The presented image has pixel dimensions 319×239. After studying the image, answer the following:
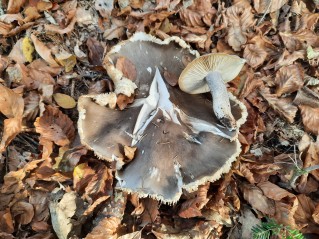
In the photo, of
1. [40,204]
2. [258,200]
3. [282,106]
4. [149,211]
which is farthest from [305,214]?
[40,204]

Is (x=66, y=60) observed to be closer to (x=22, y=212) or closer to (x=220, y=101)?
(x=22, y=212)

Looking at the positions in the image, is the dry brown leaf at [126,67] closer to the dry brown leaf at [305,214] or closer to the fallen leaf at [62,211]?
the fallen leaf at [62,211]

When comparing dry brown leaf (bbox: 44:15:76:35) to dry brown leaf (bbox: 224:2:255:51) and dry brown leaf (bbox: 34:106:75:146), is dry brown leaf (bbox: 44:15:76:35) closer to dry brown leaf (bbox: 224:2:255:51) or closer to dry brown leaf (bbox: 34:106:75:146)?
dry brown leaf (bbox: 34:106:75:146)

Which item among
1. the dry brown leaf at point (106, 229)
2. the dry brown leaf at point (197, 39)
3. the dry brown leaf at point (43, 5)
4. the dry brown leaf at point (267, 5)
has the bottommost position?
the dry brown leaf at point (106, 229)

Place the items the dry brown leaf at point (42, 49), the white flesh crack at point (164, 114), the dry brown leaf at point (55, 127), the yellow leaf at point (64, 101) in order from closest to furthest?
the white flesh crack at point (164, 114) < the dry brown leaf at point (55, 127) < the yellow leaf at point (64, 101) < the dry brown leaf at point (42, 49)

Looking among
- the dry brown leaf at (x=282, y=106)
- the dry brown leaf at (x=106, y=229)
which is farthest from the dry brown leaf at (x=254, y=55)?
the dry brown leaf at (x=106, y=229)

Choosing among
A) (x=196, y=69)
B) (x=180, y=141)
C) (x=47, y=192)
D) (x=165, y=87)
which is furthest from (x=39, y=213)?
(x=196, y=69)

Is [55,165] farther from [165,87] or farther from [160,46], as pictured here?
[160,46]
